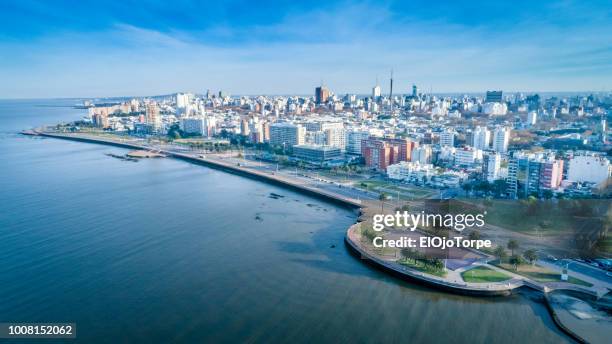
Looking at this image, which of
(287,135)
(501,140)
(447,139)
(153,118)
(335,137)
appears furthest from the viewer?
(153,118)

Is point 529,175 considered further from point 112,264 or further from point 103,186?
point 103,186

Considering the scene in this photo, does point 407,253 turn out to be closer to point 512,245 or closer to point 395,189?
point 512,245

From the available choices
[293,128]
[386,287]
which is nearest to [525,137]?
[293,128]

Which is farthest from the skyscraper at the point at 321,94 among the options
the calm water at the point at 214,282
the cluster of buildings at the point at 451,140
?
the calm water at the point at 214,282

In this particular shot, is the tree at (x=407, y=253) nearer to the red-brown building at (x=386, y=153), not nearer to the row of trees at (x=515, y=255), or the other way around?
the row of trees at (x=515, y=255)

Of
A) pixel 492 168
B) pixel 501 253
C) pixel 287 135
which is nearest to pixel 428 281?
pixel 501 253

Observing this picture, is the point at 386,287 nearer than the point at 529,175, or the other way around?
the point at 386,287
